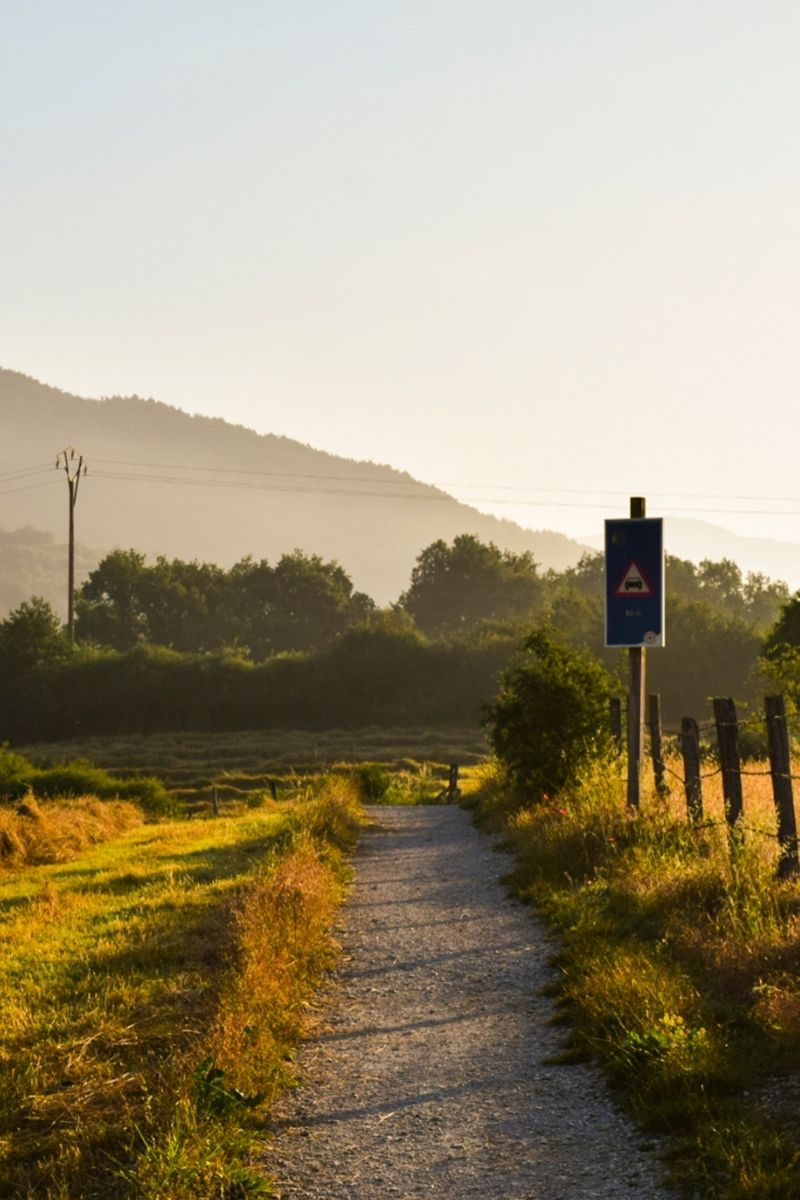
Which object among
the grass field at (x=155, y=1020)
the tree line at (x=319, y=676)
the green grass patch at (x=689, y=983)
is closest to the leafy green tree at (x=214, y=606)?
the tree line at (x=319, y=676)

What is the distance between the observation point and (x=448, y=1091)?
7.95 metres

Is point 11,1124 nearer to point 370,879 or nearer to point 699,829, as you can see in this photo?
point 699,829

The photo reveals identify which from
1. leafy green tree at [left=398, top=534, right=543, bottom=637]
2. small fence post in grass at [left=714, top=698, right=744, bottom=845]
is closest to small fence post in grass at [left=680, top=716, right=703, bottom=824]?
small fence post in grass at [left=714, top=698, right=744, bottom=845]

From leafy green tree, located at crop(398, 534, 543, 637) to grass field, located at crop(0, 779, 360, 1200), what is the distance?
11610cm

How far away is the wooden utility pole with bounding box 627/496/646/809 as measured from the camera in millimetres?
17562

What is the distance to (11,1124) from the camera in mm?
7469

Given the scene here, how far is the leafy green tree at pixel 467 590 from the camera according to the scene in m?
135

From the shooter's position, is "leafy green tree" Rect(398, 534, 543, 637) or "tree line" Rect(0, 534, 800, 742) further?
"leafy green tree" Rect(398, 534, 543, 637)

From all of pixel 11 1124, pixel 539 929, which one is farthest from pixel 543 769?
pixel 11 1124

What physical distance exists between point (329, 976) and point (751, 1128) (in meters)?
5.48

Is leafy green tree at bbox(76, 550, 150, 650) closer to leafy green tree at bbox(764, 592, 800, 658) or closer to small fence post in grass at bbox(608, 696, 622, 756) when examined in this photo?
leafy green tree at bbox(764, 592, 800, 658)

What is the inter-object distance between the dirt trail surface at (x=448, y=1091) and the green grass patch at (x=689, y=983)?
0.91ft

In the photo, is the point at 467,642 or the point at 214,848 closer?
the point at 214,848

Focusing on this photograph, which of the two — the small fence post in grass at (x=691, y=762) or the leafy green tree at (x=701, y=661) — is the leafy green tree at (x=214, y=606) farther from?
the small fence post in grass at (x=691, y=762)
